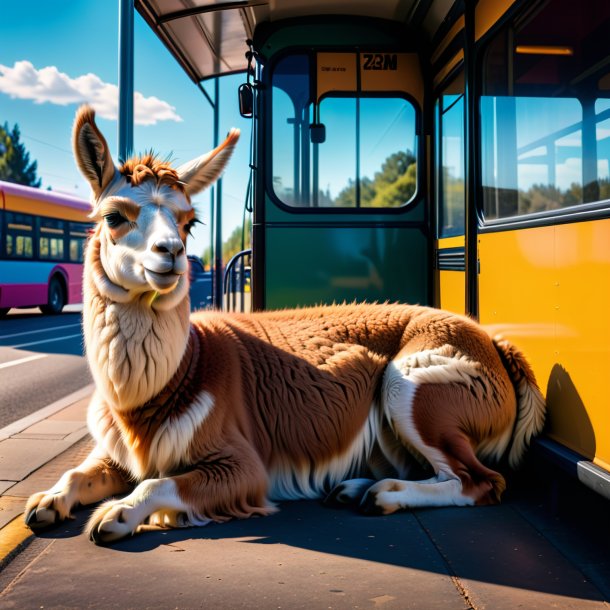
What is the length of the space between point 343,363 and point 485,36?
237 centimetres

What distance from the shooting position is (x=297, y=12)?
632cm

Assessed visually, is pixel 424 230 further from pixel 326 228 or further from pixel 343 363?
pixel 343 363

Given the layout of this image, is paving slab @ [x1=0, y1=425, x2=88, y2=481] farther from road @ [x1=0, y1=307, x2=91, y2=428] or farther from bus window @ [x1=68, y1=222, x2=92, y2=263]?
bus window @ [x1=68, y1=222, x2=92, y2=263]

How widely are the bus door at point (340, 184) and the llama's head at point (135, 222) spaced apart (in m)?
2.71

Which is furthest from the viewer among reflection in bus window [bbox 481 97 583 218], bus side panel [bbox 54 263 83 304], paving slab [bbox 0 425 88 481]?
bus side panel [bbox 54 263 83 304]

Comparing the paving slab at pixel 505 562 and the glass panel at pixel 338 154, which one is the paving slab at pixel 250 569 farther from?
the glass panel at pixel 338 154

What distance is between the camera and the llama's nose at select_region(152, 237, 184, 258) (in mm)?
3357

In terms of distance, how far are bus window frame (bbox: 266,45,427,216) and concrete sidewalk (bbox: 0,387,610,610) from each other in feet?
10.4

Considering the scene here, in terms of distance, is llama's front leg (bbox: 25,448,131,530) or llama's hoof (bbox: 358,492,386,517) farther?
llama's hoof (bbox: 358,492,386,517)

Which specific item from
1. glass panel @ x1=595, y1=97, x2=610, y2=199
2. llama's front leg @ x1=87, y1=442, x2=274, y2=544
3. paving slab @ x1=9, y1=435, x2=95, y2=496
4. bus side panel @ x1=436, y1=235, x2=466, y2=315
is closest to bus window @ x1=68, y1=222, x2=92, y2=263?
bus side panel @ x1=436, y1=235, x2=466, y2=315

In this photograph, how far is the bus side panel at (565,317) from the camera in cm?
323

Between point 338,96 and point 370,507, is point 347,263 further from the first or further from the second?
point 370,507

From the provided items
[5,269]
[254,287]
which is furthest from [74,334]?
[254,287]

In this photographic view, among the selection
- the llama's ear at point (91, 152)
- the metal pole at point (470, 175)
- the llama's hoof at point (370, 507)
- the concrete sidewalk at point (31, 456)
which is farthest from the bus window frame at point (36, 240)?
the llama's hoof at point (370, 507)
